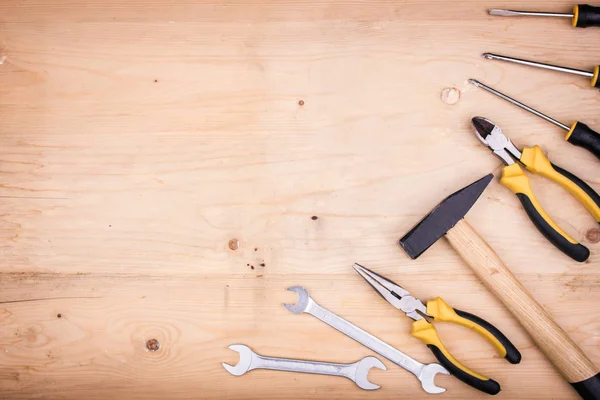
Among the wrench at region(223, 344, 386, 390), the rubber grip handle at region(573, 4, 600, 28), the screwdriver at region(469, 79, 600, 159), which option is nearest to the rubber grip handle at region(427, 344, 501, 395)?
the wrench at region(223, 344, 386, 390)

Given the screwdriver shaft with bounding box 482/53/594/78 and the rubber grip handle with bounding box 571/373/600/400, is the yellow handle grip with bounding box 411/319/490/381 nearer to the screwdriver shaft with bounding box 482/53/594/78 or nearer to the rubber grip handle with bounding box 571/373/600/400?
the rubber grip handle with bounding box 571/373/600/400

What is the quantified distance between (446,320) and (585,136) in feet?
1.43

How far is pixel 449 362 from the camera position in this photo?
0.94 meters

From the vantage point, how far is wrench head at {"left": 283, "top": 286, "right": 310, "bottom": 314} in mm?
988

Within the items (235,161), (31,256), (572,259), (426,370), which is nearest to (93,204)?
(31,256)

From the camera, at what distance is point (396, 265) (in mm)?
997

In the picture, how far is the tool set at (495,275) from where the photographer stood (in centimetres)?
94

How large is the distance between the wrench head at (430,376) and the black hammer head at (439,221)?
22 centimetres

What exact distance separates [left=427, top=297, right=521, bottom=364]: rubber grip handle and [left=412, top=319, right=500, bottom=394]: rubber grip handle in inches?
1.1

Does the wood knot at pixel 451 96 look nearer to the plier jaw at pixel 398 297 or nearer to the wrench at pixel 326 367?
the plier jaw at pixel 398 297

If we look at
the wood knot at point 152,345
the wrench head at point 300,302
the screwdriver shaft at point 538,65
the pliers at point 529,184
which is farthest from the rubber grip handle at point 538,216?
the wood knot at point 152,345

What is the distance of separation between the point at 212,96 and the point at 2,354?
0.66 meters

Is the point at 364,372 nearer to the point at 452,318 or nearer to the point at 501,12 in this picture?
the point at 452,318

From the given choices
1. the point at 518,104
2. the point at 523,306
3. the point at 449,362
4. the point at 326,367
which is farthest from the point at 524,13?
the point at 326,367
